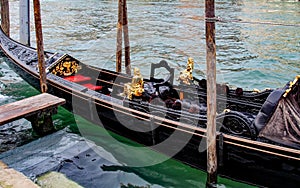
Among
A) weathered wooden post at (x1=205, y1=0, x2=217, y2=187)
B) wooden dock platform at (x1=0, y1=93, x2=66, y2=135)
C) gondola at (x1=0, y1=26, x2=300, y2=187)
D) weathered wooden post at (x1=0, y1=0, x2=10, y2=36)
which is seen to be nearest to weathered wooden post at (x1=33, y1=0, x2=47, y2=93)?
gondola at (x1=0, y1=26, x2=300, y2=187)

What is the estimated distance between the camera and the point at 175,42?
1188 centimetres

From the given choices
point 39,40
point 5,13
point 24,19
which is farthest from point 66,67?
point 5,13

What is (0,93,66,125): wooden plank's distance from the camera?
4.13 meters

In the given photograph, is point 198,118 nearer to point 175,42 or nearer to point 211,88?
point 211,88

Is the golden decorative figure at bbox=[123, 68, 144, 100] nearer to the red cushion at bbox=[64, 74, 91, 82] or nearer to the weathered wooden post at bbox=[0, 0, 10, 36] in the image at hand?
the red cushion at bbox=[64, 74, 91, 82]

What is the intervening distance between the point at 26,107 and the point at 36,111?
0.15 m

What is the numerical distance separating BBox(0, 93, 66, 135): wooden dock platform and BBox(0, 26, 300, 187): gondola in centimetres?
52

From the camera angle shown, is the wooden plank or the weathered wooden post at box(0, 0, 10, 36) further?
the weathered wooden post at box(0, 0, 10, 36)

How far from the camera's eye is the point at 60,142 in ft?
15.8

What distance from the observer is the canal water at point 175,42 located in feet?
18.7

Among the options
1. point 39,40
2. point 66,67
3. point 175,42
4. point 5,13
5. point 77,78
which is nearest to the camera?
point 39,40

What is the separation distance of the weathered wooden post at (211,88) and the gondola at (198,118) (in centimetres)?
20

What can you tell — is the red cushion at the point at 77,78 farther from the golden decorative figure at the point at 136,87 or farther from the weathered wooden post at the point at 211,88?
the weathered wooden post at the point at 211,88

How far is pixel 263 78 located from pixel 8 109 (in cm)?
610
